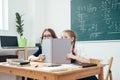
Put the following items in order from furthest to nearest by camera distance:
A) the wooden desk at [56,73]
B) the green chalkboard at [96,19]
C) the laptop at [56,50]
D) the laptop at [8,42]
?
the laptop at [8,42]
the green chalkboard at [96,19]
the laptop at [56,50]
the wooden desk at [56,73]

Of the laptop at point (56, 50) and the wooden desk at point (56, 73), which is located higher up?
the laptop at point (56, 50)

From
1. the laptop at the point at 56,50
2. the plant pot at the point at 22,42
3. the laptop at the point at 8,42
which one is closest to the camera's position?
the laptop at the point at 56,50

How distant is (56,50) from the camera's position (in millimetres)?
1910

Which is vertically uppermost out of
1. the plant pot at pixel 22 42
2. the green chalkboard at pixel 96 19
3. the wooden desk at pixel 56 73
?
the green chalkboard at pixel 96 19

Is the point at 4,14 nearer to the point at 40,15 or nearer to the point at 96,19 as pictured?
the point at 40,15

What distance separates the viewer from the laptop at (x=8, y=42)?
13.3ft

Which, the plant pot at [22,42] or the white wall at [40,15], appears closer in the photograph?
the plant pot at [22,42]

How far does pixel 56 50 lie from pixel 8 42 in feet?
8.04

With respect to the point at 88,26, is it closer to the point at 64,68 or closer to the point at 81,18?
the point at 81,18

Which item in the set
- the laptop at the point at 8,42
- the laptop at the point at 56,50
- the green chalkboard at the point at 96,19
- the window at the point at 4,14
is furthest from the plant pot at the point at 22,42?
the laptop at the point at 56,50

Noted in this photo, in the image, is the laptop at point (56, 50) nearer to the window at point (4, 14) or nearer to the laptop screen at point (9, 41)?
the laptop screen at point (9, 41)

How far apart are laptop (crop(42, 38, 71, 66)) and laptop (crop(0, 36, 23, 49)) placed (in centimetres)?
219

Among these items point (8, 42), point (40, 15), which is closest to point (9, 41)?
point (8, 42)

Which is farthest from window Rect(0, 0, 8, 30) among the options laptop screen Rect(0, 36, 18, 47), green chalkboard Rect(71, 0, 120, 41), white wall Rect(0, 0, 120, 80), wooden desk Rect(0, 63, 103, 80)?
wooden desk Rect(0, 63, 103, 80)
